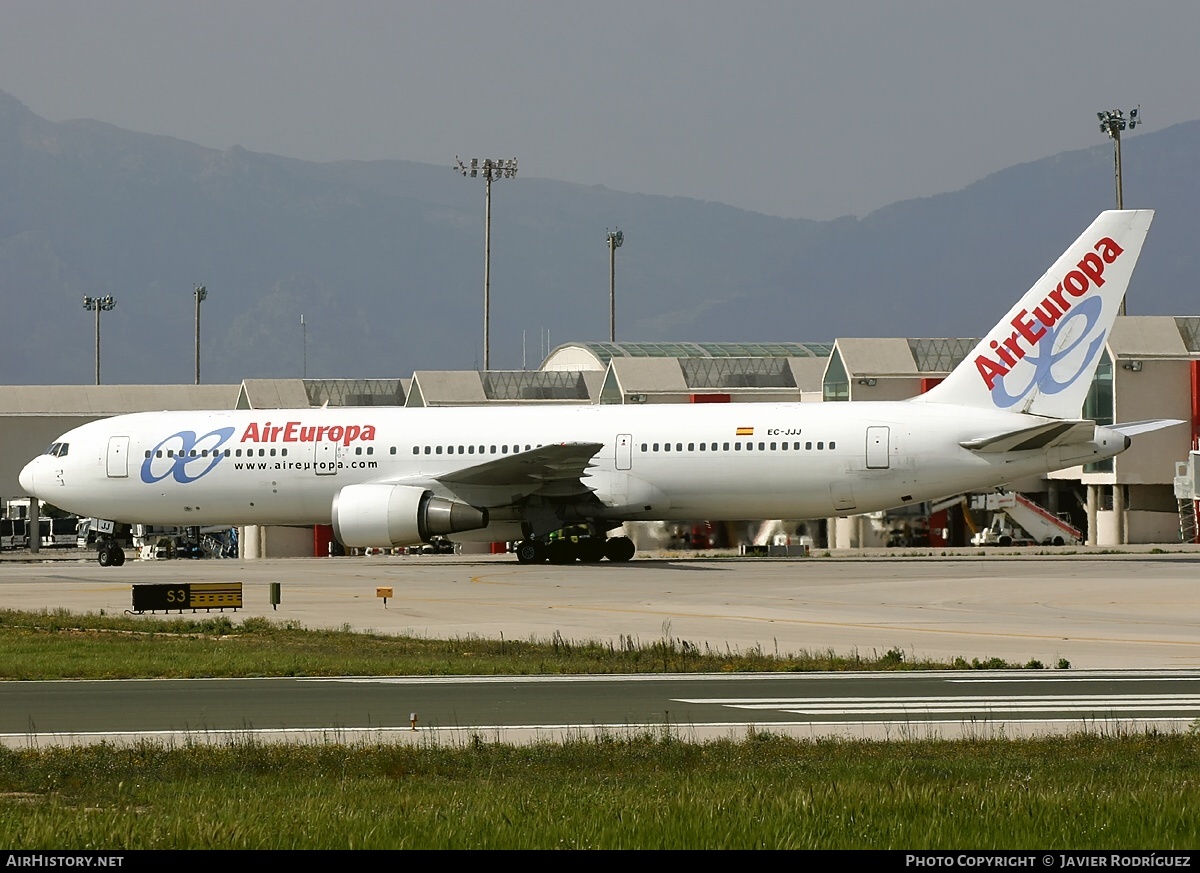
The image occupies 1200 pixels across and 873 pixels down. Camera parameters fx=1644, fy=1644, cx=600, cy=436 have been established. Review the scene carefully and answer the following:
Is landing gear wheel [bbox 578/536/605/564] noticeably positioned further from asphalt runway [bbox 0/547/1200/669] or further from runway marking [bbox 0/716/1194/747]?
runway marking [bbox 0/716/1194/747]

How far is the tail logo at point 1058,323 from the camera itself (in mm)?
41375

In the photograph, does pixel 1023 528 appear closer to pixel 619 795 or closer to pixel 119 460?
pixel 119 460

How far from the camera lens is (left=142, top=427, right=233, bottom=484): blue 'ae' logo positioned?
148 feet

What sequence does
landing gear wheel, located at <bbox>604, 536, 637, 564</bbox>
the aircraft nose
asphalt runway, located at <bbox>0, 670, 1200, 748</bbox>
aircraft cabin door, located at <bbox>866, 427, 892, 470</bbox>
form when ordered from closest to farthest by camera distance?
1. asphalt runway, located at <bbox>0, 670, 1200, 748</bbox>
2. aircraft cabin door, located at <bbox>866, 427, 892, 470</bbox>
3. landing gear wheel, located at <bbox>604, 536, 637, 564</bbox>
4. the aircraft nose

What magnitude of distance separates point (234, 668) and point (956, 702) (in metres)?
8.84

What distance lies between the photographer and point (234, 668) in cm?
2006

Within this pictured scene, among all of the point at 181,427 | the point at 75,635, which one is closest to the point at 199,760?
the point at 75,635

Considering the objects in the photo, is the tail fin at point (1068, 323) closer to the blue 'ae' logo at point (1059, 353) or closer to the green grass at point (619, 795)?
the blue 'ae' logo at point (1059, 353)

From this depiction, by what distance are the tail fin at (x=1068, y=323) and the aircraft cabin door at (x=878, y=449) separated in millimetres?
3274

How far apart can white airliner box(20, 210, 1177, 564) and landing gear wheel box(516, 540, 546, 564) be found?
0.37 ft

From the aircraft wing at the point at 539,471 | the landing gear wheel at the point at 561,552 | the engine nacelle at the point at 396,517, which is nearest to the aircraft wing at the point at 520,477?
the aircraft wing at the point at 539,471

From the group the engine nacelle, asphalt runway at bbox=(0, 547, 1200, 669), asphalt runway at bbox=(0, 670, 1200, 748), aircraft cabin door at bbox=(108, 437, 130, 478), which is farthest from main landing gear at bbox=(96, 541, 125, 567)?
asphalt runway at bbox=(0, 670, 1200, 748)

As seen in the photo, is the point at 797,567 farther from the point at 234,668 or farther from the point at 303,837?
the point at 303,837

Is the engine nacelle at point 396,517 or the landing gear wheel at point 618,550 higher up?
the engine nacelle at point 396,517
